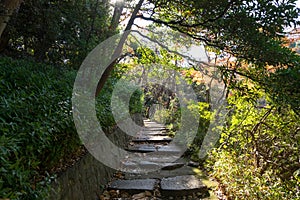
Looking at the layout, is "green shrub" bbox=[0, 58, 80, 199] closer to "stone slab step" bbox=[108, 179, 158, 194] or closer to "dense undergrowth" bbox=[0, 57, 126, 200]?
"dense undergrowth" bbox=[0, 57, 126, 200]

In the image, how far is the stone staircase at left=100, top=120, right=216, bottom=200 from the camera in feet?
11.0

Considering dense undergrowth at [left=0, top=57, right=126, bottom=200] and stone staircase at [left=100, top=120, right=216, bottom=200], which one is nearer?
dense undergrowth at [left=0, top=57, right=126, bottom=200]

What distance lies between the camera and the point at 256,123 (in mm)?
3730

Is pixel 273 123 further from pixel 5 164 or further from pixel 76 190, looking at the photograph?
pixel 5 164

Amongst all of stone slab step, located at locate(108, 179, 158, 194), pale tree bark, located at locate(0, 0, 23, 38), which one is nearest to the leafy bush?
pale tree bark, located at locate(0, 0, 23, 38)

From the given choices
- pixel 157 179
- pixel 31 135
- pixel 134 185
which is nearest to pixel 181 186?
pixel 157 179

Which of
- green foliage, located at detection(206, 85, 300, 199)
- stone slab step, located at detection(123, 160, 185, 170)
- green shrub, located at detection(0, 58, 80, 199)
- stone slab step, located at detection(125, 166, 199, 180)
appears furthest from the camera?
stone slab step, located at detection(123, 160, 185, 170)

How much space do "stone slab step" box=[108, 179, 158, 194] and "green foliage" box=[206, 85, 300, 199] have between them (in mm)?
1054

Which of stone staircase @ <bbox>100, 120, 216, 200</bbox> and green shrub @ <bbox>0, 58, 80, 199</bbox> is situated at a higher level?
green shrub @ <bbox>0, 58, 80, 199</bbox>

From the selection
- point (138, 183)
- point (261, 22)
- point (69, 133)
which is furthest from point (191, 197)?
point (261, 22)

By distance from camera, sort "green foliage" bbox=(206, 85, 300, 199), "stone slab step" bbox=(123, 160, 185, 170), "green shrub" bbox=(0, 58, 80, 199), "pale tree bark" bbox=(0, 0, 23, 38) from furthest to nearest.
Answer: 1. "stone slab step" bbox=(123, 160, 185, 170)
2. "pale tree bark" bbox=(0, 0, 23, 38)
3. "green foliage" bbox=(206, 85, 300, 199)
4. "green shrub" bbox=(0, 58, 80, 199)

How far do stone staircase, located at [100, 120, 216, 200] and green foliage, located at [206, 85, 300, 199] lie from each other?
45cm

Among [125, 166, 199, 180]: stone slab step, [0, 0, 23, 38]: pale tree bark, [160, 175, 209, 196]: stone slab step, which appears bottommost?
[125, 166, 199, 180]: stone slab step

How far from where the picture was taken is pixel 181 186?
354 centimetres
